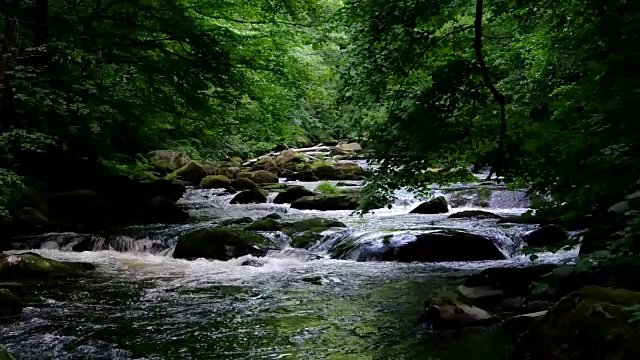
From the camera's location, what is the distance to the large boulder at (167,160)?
21.9 meters

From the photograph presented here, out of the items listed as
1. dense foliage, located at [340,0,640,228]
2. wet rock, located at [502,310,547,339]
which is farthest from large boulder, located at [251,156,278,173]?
wet rock, located at [502,310,547,339]

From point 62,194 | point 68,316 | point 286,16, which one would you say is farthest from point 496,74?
point 62,194

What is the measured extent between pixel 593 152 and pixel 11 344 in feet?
17.8

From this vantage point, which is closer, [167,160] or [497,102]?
[497,102]

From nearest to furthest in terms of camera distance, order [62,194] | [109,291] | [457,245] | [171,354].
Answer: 1. [171,354]
2. [109,291]
3. [457,245]
4. [62,194]

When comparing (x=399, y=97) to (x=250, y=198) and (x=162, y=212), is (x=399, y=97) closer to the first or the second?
(x=162, y=212)

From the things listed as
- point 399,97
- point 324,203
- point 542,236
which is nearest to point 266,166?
point 324,203

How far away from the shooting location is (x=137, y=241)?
37.4ft

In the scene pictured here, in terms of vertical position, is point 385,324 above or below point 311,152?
below

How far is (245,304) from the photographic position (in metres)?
7.03

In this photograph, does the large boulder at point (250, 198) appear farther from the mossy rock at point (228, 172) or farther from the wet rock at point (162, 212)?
the mossy rock at point (228, 172)

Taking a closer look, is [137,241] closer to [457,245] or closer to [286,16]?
[286,16]

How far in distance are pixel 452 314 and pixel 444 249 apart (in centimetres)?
388

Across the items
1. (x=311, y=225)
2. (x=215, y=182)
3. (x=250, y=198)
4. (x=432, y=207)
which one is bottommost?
(x=311, y=225)
